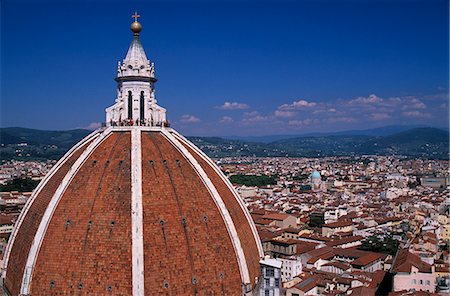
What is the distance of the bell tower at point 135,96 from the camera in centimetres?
1623

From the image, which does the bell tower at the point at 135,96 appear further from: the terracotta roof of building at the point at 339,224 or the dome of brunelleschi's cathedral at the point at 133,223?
the terracotta roof of building at the point at 339,224

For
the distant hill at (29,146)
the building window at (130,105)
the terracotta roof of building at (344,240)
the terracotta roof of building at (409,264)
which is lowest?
the terracotta roof of building at (344,240)

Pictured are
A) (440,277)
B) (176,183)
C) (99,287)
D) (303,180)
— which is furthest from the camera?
(303,180)

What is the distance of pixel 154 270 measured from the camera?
13.3 metres

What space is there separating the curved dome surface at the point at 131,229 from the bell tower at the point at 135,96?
51 cm

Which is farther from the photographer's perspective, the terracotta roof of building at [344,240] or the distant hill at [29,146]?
the distant hill at [29,146]

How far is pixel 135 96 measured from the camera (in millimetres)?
16344

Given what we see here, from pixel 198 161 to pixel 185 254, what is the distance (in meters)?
3.15

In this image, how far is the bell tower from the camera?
1623 centimetres

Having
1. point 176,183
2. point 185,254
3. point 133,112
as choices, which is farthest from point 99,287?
point 133,112

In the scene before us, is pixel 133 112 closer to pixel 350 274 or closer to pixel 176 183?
pixel 176 183

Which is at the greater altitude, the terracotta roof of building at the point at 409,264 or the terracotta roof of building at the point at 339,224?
the terracotta roof of building at the point at 409,264

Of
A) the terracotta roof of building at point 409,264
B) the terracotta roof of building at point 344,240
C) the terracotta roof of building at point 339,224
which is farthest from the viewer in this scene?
the terracotta roof of building at point 339,224

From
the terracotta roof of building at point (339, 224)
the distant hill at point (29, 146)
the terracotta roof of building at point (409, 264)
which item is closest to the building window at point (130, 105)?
the terracotta roof of building at point (409, 264)
